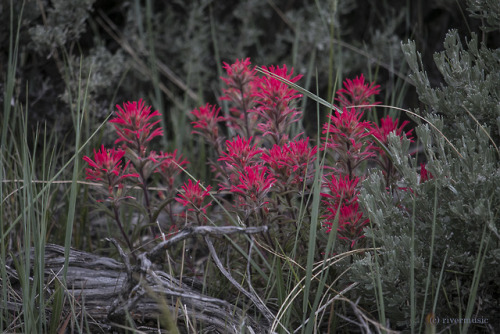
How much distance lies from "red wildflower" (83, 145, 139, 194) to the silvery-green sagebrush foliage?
0.80 metres

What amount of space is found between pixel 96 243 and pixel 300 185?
1240 mm

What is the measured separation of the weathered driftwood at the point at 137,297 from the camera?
4.85 feet

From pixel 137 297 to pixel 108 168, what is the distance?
51cm

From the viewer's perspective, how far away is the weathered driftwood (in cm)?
148

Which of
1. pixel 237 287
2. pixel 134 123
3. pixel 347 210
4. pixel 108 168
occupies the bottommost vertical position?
pixel 237 287

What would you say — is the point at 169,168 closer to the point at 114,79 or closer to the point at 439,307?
the point at 439,307

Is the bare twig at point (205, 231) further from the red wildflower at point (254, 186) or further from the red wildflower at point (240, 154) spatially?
the red wildflower at point (240, 154)

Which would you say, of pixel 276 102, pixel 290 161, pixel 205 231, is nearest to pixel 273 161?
pixel 290 161

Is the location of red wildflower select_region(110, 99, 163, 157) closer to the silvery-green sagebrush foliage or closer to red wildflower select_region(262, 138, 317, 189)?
red wildflower select_region(262, 138, 317, 189)

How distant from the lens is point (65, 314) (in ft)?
5.85

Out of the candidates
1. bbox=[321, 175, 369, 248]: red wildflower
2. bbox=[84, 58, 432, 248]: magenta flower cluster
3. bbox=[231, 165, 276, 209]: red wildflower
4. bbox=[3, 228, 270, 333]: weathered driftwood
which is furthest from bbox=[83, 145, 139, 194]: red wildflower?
bbox=[321, 175, 369, 248]: red wildflower

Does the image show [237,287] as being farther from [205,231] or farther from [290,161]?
[290,161]

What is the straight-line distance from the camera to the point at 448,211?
1.59 metres

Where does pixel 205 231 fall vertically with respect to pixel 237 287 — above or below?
above
